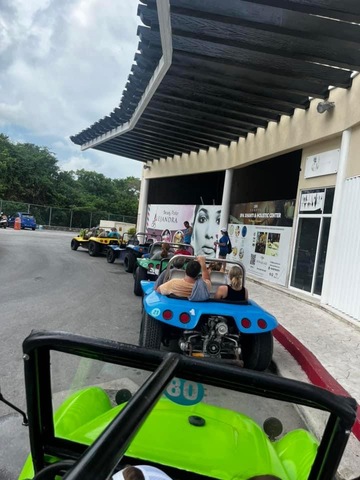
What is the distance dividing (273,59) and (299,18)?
1299mm

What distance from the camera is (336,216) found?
8359 millimetres

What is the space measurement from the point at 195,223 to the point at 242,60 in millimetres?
11393

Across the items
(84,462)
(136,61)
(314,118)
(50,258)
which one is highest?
(136,61)

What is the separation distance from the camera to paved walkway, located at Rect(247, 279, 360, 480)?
396cm

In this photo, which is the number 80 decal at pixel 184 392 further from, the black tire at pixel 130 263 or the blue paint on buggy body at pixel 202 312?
the black tire at pixel 130 263

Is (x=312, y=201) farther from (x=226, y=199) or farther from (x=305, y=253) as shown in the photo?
(x=226, y=199)

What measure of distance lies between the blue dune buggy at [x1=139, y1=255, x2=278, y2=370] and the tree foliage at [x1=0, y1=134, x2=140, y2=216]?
4243 centimetres

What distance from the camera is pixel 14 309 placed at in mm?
6672

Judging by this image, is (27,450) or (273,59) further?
(273,59)

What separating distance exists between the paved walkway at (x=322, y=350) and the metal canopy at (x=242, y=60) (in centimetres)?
493

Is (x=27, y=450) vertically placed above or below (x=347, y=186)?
below

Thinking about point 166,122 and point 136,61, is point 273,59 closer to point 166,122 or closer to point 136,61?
point 136,61

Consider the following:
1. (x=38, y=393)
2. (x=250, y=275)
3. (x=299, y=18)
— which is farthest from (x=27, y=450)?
(x=250, y=275)

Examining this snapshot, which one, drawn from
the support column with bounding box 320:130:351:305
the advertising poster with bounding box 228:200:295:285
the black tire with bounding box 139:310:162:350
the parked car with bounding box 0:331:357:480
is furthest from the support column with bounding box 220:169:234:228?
the parked car with bounding box 0:331:357:480
